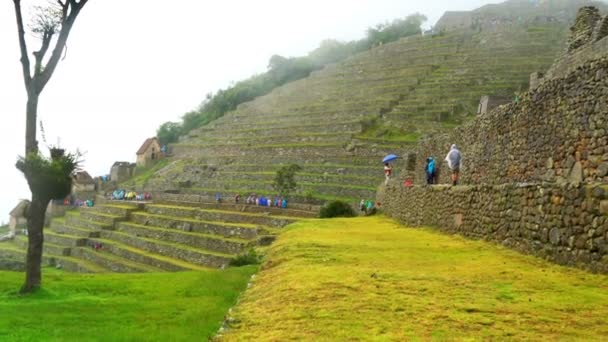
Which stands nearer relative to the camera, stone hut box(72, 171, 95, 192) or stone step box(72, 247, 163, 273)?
stone step box(72, 247, 163, 273)

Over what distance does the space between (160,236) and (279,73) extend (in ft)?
156

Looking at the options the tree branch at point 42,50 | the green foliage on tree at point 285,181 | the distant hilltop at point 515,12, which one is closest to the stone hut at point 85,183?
the green foliage on tree at point 285,181

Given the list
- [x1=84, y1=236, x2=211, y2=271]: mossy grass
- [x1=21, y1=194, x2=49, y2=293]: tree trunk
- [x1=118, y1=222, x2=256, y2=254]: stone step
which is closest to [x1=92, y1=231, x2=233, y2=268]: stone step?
[x1=84, y1=236, x2=211, y2=271]: mossy grass

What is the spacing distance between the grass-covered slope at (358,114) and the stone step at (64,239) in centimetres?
864

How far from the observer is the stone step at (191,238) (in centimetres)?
2500

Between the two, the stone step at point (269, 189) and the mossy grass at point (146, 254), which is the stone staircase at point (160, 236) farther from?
the stone step at point (269, 189)

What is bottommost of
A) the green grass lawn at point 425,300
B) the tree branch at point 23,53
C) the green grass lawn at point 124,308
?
the green grass lawn at point 124,308

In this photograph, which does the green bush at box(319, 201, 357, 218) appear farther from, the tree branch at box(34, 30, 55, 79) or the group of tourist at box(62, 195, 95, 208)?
the group of tourist at box(62, 195, 95, 208)

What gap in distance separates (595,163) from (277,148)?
34213 millimetres

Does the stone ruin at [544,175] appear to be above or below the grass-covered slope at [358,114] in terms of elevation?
below

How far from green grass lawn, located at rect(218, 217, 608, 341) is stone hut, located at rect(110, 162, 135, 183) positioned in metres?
46.7

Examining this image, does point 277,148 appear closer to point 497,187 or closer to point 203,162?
point 203,162

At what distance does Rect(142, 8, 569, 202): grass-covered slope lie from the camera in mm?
37312

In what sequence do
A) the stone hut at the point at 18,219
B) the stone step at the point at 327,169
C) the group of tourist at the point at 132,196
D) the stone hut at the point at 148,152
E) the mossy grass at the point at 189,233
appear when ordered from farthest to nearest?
the stone hut at the point at 148,152
the stone hut at the point at 18,219
the group of tourist at the point at 132,196
the stone step at the point at 327,169
the mossy grass at the point at 189,233
